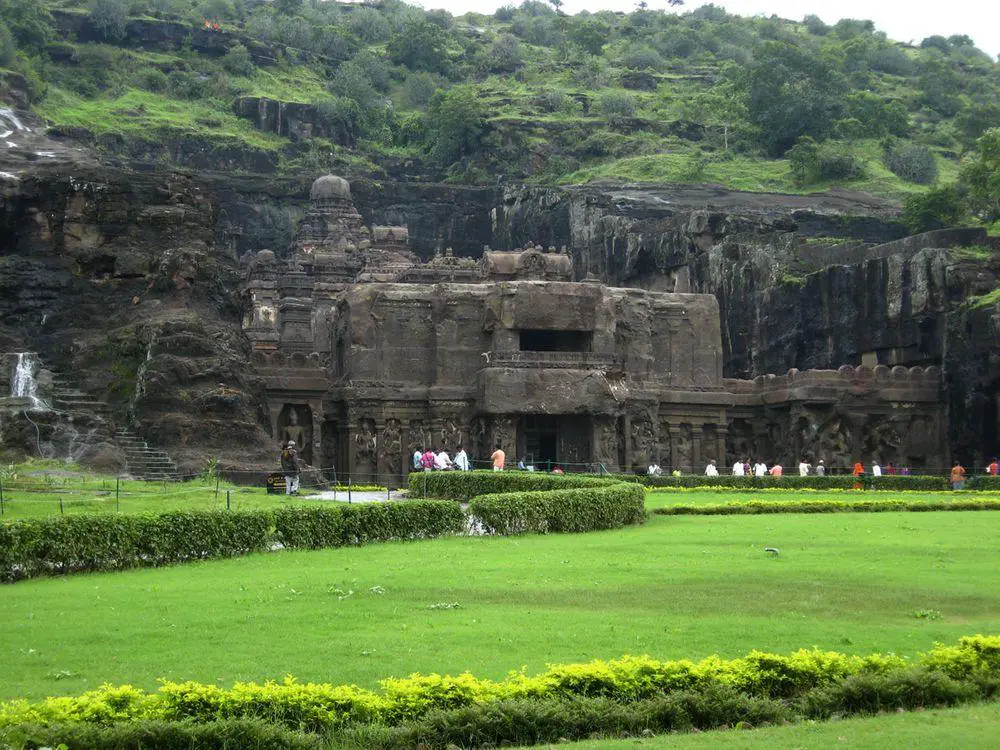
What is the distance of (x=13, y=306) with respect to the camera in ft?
136

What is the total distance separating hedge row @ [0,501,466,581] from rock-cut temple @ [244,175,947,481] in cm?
2552

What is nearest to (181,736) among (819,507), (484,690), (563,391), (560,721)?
(484,690)

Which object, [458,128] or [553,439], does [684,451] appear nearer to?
[553,439]

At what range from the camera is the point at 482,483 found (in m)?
33.7

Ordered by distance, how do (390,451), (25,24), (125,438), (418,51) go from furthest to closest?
(418,51) → (25,24) → (390,451) → (125,438)

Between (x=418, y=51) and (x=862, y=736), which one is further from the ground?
(x=418, y=51)

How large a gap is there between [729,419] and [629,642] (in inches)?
1752

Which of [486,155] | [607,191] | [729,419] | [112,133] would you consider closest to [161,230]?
[729,419]

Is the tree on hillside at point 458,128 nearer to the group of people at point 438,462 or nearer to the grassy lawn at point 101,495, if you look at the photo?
the group of people at point 438,462

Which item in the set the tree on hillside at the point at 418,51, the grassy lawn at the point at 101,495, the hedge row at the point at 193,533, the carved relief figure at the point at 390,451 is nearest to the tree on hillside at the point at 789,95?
the tree on hillside at the point at 418,51

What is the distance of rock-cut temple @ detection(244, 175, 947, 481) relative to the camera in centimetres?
5356

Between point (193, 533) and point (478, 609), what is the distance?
6903mm

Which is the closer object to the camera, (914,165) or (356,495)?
(356,495)

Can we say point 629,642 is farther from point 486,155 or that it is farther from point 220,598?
point 486,155
